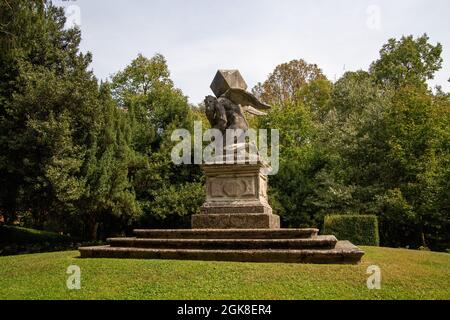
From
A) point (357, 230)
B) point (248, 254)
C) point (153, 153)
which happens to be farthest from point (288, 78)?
point (248, 254)

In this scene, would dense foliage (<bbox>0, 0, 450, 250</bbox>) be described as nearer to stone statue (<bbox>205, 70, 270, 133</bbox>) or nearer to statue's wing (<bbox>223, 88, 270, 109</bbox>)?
stone statue (<bbox>205, 70, 270, 133</bbox>)

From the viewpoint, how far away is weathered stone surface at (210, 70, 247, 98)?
37.9ft

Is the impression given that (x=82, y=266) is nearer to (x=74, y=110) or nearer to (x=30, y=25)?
(x=30, y=25)

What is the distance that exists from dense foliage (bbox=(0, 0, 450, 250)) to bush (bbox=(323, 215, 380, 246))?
148 inches

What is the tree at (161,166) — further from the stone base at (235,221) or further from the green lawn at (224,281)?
Result: the green lawn at (224,281)

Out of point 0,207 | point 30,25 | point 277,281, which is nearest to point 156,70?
point 0,207

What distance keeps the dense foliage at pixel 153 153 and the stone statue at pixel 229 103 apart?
5369 millimetres

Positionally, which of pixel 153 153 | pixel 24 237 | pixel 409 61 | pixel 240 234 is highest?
pixel 409 61

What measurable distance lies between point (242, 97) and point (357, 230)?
22.5ft

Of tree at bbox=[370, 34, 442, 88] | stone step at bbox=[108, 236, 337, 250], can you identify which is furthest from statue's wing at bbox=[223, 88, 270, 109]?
tree at bbox=[370, 34, 442, 88]

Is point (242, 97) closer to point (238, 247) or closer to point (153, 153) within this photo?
point (238, 247)

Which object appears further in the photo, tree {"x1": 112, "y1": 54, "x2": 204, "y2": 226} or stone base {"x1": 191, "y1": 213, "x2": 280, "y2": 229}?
tree {"x1": 112, "y1": 54, "x2": 204, "y2": 226}

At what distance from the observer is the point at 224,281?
6336 mm

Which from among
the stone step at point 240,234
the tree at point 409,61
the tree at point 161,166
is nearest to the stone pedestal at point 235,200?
the stone step at point 240,234
